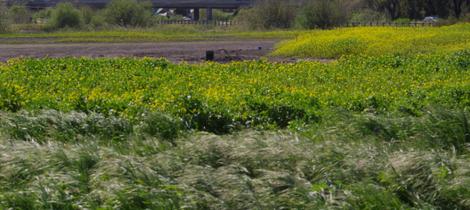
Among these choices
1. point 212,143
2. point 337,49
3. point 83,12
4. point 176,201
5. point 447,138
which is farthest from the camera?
point 83,12

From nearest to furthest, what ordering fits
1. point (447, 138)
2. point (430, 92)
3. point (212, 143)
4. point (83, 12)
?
point (212, 143) < point (447, 138) < point (430, 92) < point (83, 12)

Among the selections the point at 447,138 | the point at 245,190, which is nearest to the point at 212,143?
the point at 245,190

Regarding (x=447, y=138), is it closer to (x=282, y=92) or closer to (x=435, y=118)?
(x=435, y=118)

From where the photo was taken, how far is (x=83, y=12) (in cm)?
6356

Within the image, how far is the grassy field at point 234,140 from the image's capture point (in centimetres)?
746

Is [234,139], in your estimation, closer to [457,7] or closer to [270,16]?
[270,16]

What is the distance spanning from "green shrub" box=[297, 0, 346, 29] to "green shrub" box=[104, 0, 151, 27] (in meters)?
13.9

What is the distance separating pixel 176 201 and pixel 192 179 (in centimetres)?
50

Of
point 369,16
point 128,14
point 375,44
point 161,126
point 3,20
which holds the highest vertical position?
point 161,126

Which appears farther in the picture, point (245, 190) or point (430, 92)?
point (430, 92)

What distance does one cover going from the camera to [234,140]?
9.30m

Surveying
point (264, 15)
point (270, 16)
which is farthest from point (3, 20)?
point (270, 16)

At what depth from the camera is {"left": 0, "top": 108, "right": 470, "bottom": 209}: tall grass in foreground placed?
7.36 metres

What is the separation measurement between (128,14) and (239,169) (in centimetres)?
5489
